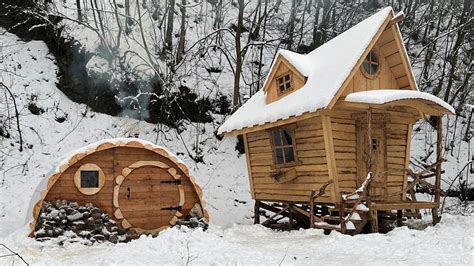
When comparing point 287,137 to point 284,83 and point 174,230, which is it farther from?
point 174,230

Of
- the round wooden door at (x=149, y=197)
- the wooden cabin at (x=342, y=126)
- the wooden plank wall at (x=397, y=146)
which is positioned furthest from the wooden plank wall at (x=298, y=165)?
the round wooden door at (x=149, y=197)

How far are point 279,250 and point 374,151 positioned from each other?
4.78 meters

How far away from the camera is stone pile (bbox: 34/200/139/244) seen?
956 centimetres

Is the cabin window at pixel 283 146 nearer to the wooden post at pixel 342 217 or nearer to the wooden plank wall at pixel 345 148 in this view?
the wooden plank wall at pixel 345 148

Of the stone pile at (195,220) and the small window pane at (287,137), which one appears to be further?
the small window pane at (287,137)

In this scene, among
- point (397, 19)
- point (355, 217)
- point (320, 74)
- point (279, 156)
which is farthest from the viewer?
point (279, 156)

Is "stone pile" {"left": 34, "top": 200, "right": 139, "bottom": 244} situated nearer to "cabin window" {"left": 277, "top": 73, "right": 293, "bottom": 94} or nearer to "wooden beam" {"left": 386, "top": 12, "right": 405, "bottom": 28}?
"cabin window" {"left": 277, "top": 73, "right": 293, "bottom": 94}

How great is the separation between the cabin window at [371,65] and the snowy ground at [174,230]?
4.28m

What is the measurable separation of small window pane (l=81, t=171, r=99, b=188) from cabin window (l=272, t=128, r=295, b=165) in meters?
5.00

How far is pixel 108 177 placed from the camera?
420 inches

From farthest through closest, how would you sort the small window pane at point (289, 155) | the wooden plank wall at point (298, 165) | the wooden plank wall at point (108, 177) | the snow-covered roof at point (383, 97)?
the small window pane at point (289, 155)
the wooden plank wall at point (298, 165)
the wooden plank wall at point (108, 177)
the snow-covered roof at point (383, 97)

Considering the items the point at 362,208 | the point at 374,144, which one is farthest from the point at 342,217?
the point at 374,144

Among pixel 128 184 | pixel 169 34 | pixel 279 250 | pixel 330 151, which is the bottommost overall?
pixel 279 250

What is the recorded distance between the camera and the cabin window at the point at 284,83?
12.8 m
